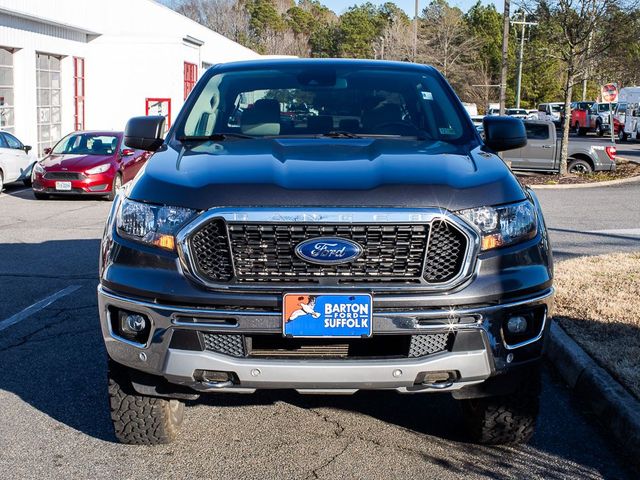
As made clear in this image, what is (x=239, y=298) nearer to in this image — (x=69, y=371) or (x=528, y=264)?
(x=528, y=264)

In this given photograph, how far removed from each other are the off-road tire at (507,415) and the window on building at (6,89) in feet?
76.7

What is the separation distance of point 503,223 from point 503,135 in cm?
135

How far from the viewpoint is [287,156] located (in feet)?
14.3

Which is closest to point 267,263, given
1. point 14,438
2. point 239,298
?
point 239,298

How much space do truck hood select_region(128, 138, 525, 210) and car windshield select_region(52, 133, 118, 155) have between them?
1500 cm

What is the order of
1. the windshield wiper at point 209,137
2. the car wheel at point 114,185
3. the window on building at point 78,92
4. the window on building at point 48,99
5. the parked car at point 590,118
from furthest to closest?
1. the parked car at point 590,118
2. the window on building at point 78,92
3. the window on building at point 48,99
4. the car wheel at point 114,185
5. the windshield wiper at point 209,137

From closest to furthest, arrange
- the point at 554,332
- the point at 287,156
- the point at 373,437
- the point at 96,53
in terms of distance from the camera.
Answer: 1. the point at 287,156
2. the point at 373,437
3. the point at 554,332
4. the point at 96,53

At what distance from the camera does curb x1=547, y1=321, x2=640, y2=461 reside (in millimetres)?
4629

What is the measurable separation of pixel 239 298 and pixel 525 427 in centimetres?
166

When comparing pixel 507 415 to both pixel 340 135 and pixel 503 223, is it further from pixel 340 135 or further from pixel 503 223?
pixel 340 135

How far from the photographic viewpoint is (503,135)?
5.18 meters

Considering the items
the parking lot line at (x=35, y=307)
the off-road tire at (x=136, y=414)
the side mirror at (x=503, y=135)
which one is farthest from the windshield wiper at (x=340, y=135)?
the parking lot line at (x=35, y=307)

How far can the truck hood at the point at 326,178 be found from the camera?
3.83m

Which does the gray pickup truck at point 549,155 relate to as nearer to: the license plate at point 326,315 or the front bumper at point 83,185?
the front bumper at point 83,185
